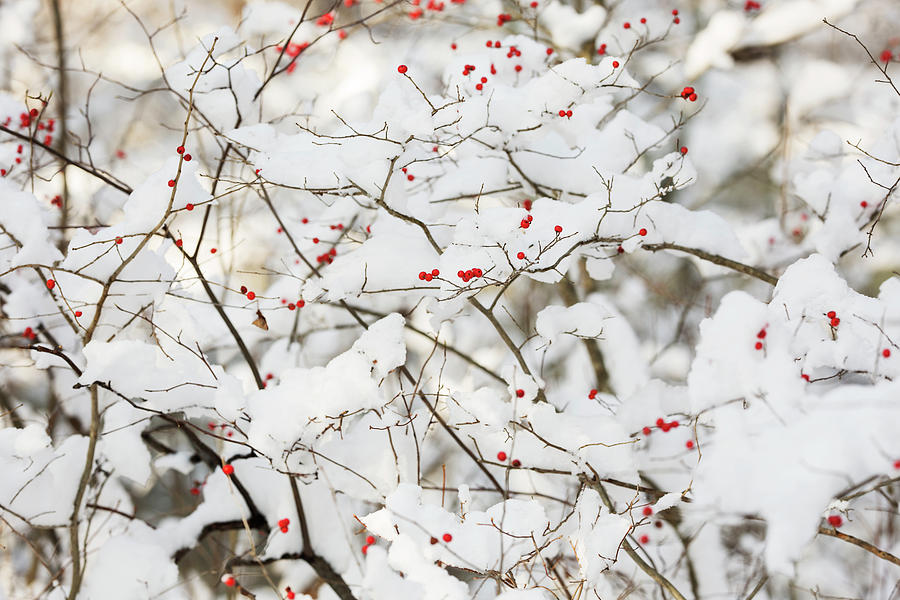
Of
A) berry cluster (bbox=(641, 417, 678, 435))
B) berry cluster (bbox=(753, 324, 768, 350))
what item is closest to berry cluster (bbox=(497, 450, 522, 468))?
berry cluster (bbox=(641, 417, 678, 435))

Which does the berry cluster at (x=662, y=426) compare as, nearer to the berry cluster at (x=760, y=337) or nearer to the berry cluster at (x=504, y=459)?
the berry cluster at (x=504, y=459)

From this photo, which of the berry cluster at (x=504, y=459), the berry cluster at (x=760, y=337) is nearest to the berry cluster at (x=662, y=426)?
the berry cluster at (x=504, y=459)

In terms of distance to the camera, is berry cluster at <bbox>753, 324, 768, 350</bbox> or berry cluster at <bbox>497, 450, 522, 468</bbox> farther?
berry cluster at <bbox>497, 450, 522, 468</bbox>

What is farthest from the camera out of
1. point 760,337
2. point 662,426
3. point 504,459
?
point 504,459

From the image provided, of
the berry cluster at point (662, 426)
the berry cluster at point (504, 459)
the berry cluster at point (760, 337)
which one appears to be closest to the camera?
the berry cluster at point (760, 337)

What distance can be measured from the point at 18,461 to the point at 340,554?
118 centimetres

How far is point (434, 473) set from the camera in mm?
5941

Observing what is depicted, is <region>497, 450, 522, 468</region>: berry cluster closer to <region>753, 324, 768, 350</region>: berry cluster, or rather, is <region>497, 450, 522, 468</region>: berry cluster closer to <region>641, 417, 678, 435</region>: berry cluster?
<region>641, 417, 678, 435</region>: berry cluster

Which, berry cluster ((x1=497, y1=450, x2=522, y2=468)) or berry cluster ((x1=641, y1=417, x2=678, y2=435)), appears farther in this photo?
berry cluster ((x1=497, y1=450, x2=522, y2=468))

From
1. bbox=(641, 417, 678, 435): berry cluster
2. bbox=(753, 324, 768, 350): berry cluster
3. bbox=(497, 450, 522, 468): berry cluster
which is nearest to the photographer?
bbox=(753, 324, 768, 350): berry cluster

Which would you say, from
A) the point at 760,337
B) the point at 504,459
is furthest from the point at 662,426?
the point at 760,337

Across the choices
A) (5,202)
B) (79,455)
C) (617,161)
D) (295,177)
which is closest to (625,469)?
(617,161)

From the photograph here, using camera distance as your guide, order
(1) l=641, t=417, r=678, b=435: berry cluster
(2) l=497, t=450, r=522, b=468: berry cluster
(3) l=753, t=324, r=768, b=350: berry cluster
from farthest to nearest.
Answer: (2) l=497, t=450, r=522, b=468: berry cluster < (1) l=641, t=417, r=678, b=435: berry cluster < (3) l=753, t=324, r=768, b=350: berry cluster

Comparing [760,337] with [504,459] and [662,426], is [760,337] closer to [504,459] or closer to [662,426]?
[662,426]
